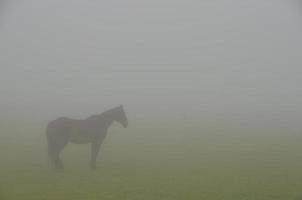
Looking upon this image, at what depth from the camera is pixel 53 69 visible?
2654 millimetres

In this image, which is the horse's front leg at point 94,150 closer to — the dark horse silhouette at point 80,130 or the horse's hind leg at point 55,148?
the dark horse silhouette at point 80,130

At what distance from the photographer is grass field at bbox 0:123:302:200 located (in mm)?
2465

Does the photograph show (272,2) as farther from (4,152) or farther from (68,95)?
(4,152)

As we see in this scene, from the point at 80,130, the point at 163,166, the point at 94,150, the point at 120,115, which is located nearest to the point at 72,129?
the point at 80,130

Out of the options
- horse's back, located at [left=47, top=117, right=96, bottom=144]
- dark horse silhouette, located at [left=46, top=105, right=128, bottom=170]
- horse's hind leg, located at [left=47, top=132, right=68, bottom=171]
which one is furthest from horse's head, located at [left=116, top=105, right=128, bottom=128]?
horse's hind leg, located at [left=47, top=132, right=68, bottom=171]

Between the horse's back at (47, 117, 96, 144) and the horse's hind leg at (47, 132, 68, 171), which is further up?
the horse's back at (47, 117, 96, 144)

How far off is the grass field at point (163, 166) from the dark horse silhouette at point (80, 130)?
1.7 inches

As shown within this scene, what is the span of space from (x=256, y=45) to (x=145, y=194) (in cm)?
103

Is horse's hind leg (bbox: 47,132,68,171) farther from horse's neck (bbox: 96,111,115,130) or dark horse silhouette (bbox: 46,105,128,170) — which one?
horse's neck (bbox: 96,111,115,130)

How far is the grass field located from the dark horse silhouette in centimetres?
4

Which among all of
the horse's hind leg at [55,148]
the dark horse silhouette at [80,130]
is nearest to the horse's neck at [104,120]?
the dark horse silhouette at [80,130]

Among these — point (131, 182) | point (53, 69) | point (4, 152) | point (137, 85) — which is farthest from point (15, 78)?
point (131, 182)

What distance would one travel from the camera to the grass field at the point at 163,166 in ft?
8.09

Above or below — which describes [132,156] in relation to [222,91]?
below
